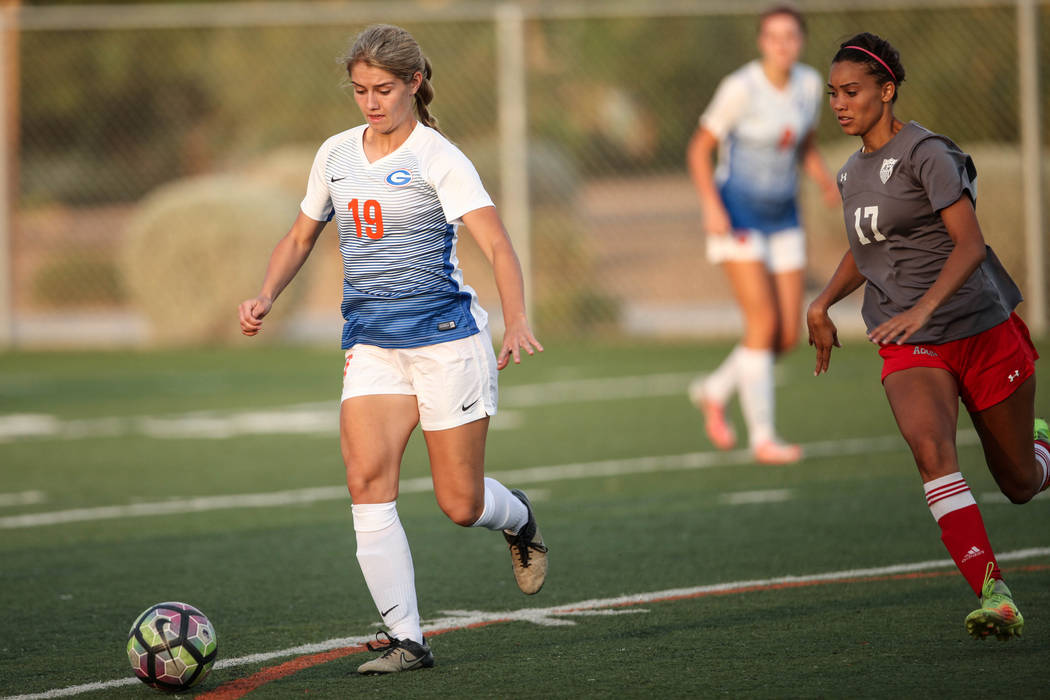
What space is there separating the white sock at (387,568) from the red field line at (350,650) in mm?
327

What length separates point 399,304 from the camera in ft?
17.8

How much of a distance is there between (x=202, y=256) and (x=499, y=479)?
8.96 metres

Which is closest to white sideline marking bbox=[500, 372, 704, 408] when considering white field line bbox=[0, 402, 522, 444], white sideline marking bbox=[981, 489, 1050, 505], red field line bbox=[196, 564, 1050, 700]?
white field line bbox=[0, 402, 522, 444]

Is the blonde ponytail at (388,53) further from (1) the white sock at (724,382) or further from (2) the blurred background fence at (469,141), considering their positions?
(2) the blurred background fence at (469,141)

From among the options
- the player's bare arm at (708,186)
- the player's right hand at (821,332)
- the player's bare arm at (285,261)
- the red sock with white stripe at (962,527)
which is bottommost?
the red sock with white stripe at (962,527)

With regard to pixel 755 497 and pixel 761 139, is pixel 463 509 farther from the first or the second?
pixel 761 139

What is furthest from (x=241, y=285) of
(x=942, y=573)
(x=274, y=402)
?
(x=942, y=573)

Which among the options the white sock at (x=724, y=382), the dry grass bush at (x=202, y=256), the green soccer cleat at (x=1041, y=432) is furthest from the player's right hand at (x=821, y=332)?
the dry grass bush at (x=202, y=256)

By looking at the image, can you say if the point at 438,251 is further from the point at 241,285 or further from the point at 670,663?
the point at 241,285

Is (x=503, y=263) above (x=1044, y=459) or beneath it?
above

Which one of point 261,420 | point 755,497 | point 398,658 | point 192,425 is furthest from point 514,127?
point 398,658

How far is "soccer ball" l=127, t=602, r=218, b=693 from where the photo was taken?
497 cm

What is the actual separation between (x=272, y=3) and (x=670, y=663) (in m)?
28.6

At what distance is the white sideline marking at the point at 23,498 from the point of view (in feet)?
29.5
